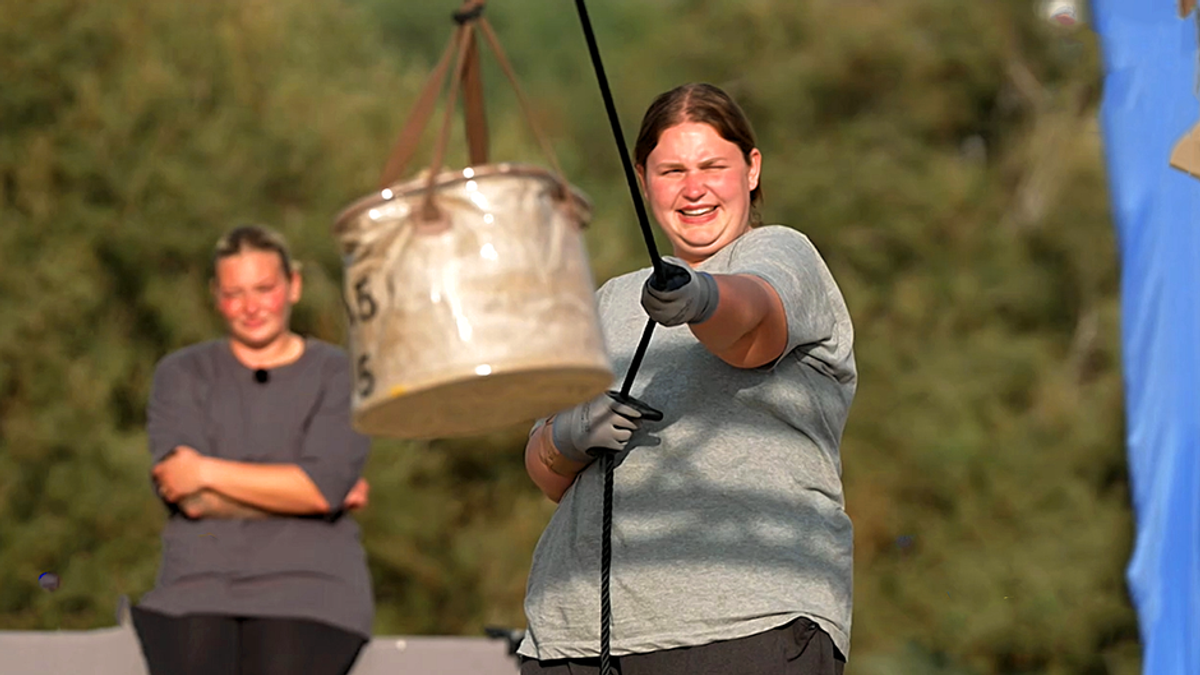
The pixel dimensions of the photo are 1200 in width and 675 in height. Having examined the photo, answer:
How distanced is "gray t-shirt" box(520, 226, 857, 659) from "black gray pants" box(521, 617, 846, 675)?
0.01m

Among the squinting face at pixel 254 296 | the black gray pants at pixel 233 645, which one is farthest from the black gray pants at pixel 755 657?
the squinting face at pixel 254 296

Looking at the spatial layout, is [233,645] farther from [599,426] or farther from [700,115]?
[700,115]

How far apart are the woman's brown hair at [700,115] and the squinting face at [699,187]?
12 mm

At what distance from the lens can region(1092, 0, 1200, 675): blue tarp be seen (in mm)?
4309

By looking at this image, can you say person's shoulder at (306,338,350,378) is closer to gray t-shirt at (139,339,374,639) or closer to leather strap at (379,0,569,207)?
gray t-shirt at (139,339,374,639)

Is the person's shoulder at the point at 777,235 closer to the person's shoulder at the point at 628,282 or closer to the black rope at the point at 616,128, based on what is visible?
the person's shoulder at the point at 628,282

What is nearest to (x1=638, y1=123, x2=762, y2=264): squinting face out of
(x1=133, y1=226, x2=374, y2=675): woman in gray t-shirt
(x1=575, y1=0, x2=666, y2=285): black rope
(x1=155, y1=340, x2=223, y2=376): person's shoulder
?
(x1=575, y1=0, x2=666, y2=285): black rope

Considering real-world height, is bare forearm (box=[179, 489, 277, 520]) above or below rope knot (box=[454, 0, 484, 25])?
below

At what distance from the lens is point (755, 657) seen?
228 centimetres

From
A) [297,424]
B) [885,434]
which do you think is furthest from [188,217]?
[297,424]

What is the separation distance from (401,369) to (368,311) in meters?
0.09

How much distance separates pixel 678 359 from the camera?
2426 mm

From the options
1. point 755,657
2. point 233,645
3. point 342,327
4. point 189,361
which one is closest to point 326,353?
point 189,361

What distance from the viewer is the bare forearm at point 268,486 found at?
3744 millimetres
